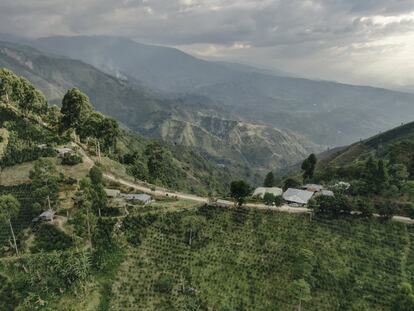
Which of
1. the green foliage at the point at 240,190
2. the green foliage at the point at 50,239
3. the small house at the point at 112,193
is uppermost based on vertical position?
the green foliage at the point at 240,190

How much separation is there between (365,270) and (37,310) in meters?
55.6

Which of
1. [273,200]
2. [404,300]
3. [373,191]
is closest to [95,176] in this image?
[273,200]

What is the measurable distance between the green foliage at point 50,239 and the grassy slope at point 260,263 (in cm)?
1194

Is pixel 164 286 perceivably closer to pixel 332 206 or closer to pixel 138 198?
pixel 138 198

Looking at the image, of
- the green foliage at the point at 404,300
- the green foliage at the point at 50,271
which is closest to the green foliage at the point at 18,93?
the green foliage at the point at 50,271

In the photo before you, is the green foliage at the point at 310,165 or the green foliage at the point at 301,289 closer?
the green foliage at the point at 301,289

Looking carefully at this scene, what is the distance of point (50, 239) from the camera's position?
6331 cm

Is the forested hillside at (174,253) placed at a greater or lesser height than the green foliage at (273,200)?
lesser

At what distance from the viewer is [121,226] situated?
6656 centimetres

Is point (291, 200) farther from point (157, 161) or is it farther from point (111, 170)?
point (111, 170)

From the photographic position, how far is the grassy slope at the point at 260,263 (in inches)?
2260

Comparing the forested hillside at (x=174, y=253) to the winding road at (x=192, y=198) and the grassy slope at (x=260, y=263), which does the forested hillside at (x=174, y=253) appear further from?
the winding road at (x=192, y=198)

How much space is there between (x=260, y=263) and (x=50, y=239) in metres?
38.6

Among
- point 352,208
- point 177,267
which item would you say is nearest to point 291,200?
point 352,208
